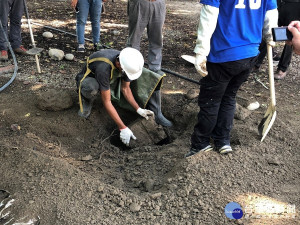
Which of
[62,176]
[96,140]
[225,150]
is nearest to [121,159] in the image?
[96,140]

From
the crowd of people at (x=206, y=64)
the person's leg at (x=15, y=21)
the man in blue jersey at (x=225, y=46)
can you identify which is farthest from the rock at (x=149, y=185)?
the person's leg at (x=15, y=21)

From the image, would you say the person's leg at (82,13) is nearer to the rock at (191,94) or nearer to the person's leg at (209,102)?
the rock at (191,94)

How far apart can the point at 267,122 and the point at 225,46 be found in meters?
1.15

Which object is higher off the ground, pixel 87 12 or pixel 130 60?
pixel 130 60

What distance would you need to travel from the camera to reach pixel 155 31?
407cm

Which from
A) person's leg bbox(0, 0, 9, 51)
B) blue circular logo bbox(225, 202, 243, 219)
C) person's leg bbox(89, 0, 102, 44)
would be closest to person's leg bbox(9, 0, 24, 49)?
person's leg bbox(0, 0, 9, 51)

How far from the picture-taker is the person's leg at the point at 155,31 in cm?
395

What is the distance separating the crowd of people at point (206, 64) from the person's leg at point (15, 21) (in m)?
2.30

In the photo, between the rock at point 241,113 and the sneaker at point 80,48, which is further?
the sneaker at point 80,48

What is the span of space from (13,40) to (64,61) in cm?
94

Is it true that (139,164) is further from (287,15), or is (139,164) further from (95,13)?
(287,15)

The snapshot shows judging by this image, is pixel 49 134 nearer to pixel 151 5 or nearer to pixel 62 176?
pixel 62 176

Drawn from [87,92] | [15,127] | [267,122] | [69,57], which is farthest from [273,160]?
[69,57]

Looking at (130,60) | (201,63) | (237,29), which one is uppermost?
(237,29)
